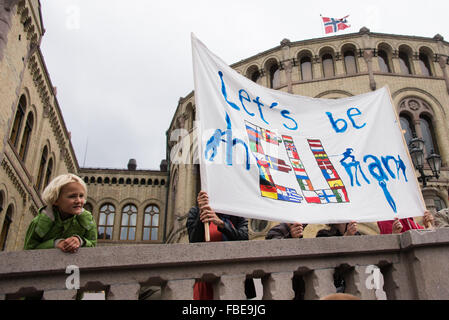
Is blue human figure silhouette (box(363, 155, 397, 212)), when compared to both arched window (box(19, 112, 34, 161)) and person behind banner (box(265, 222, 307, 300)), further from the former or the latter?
arched window (box(19, 112, 34, 161))

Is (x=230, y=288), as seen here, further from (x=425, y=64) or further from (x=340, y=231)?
(x=425, y=64)

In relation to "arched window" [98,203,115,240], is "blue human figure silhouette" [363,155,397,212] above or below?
below

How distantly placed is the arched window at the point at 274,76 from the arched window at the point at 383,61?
5.32m

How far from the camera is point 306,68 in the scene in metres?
22.8

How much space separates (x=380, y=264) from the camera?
3562mm

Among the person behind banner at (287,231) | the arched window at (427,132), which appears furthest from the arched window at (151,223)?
the person behind banner at (287,231)

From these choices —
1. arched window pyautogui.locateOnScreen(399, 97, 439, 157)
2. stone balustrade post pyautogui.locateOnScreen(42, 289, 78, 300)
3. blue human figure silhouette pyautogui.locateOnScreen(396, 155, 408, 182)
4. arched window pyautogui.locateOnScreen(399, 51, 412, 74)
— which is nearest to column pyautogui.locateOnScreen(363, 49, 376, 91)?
arched window pyautogui.locateOnScreen(399, 97, 439, 157)

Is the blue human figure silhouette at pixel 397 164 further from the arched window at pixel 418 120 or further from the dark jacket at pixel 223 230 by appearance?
the arched window at pixel 418 120

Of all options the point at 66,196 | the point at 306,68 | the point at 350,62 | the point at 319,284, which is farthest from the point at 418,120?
the point at 66,196

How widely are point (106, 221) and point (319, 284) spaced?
27.2m

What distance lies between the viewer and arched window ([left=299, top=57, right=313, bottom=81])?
Result: 22.5 metres

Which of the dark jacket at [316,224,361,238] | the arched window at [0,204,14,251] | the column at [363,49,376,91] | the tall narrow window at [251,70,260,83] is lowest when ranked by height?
the dark jacket at [316,224,361,238]

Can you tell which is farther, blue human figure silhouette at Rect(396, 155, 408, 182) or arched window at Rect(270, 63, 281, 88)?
arched window at Rect(270, 63, 281, 88)

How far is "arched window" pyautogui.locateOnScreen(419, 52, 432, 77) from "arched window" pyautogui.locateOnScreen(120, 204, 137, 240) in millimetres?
19743
